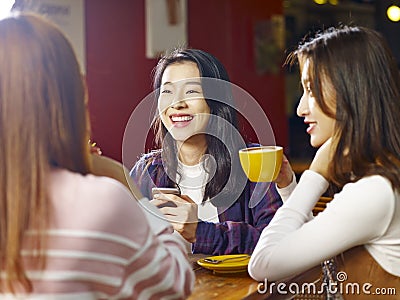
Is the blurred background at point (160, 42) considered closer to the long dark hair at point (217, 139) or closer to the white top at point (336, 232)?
the long dark hair at point (217, 139)

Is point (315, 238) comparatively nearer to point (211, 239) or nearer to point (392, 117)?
point (392, 117)

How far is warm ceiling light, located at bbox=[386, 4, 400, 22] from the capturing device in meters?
5.99

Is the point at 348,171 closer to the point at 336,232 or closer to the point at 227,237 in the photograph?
the point at 336,232

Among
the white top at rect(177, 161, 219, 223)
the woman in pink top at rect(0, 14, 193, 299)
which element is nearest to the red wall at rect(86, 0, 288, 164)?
the white top at rect(177, 161, 219, 223)

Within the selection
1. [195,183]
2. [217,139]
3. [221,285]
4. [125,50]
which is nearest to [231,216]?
[195,183]

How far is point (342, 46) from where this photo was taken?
176 centimetres

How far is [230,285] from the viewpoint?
179cm

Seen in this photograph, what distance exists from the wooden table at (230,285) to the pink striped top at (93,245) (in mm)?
416

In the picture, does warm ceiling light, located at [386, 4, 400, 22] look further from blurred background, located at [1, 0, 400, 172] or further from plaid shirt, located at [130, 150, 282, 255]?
plaid shirt, located at [130, 150, 282, 255]

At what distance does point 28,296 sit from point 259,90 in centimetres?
496

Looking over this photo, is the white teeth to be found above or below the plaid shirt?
above

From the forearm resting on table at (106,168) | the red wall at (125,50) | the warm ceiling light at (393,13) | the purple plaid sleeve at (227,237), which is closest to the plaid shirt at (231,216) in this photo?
the purple plaid sleeve at (227,237)

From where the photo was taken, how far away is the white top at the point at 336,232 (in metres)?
1.65

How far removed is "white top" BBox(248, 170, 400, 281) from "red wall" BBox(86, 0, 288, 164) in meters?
3.27
